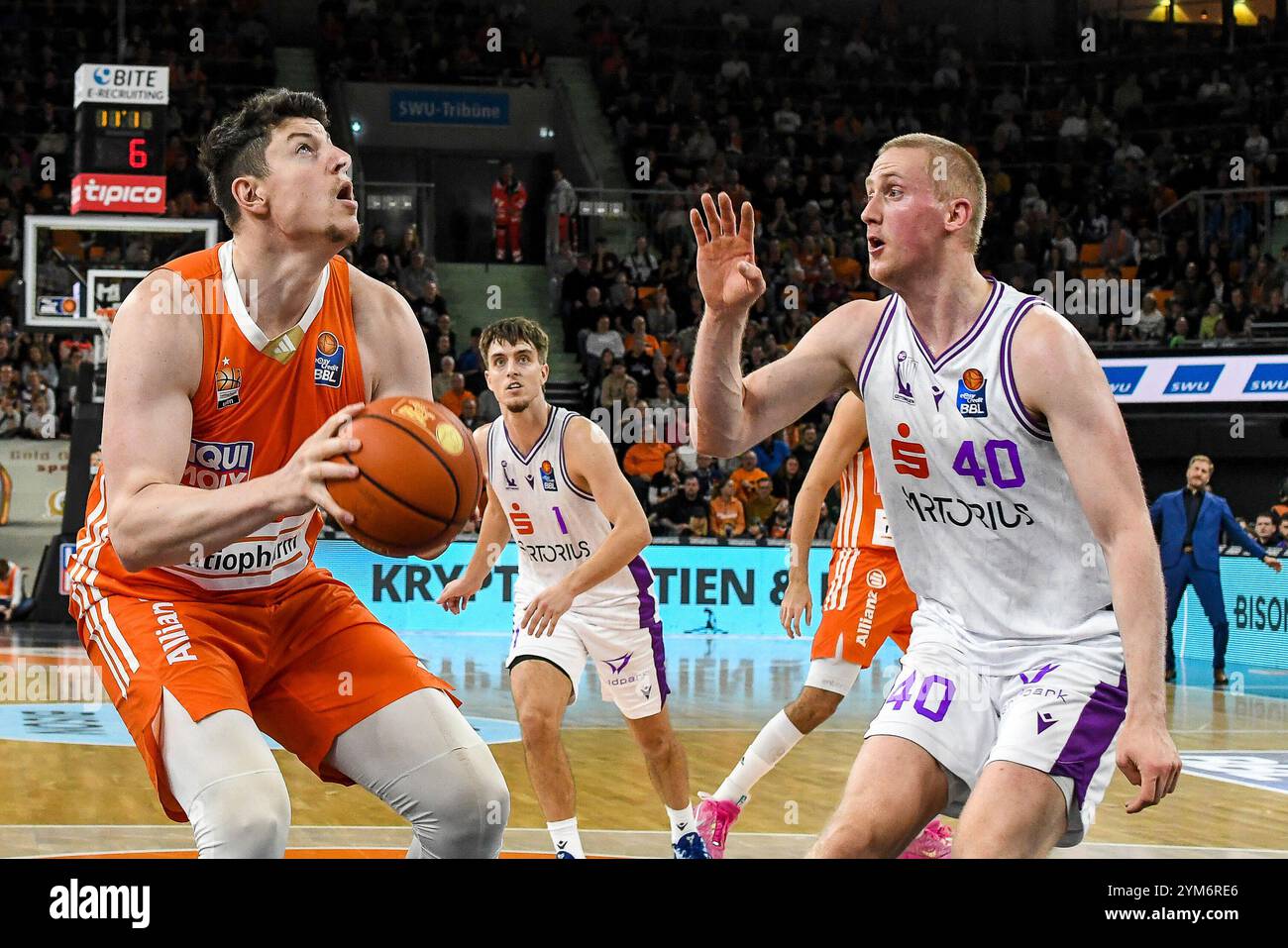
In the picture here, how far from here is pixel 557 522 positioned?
6504 mm

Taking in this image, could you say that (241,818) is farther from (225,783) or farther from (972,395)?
(972,395)

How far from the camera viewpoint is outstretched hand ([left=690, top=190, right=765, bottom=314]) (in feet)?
12.1

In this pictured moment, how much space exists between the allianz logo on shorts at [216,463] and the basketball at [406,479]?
59cm

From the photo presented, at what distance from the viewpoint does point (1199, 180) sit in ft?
71.5

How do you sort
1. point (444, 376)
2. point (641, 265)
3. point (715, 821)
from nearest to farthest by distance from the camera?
point (715, 821) → point (444, 376) → point (641, 265)

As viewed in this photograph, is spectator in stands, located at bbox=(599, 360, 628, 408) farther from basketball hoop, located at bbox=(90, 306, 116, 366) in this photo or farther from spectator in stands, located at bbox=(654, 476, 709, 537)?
basketball hoop, located at bbox=(90, 306, 116, 366)

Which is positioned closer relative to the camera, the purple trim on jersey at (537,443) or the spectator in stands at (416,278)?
the purple trim on jersey at (537,443)

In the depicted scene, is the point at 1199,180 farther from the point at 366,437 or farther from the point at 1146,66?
the point at 366,437

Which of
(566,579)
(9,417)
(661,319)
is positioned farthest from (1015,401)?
(661,319)

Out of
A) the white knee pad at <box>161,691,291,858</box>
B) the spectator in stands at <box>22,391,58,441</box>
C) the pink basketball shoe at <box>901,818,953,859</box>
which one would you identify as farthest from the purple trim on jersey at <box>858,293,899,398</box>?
the spectator in stands at <box>22,391,58,441</box>

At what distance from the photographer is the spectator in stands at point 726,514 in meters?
15.7

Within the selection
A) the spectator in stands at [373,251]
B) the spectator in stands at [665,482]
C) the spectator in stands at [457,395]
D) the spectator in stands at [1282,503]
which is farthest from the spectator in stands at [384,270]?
the spectator in stands at [1282,503]

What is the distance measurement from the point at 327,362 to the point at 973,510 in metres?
1.60

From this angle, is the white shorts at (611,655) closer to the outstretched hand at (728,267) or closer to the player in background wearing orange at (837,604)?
the player in background wearing orange at (837,604)
